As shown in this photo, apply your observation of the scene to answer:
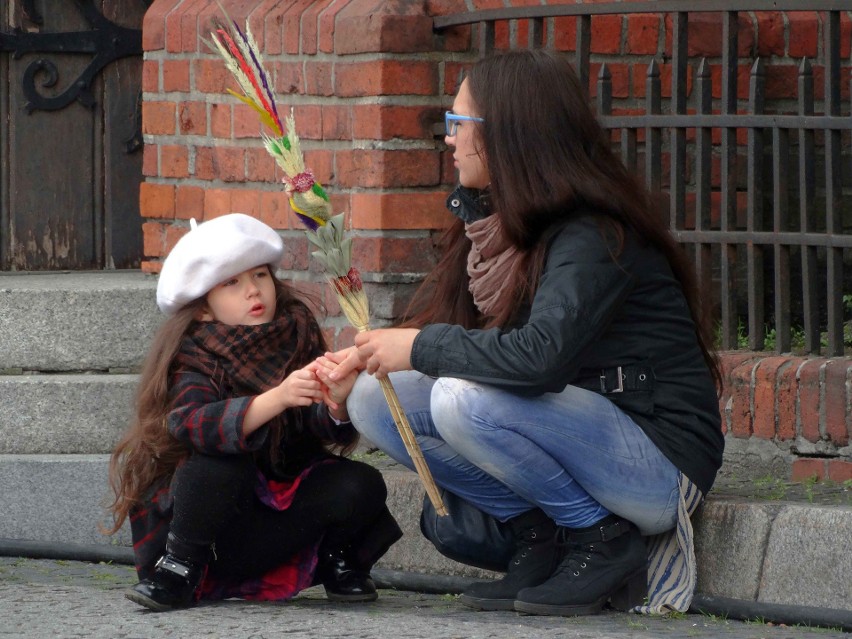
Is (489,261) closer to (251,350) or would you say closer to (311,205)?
(311,205)

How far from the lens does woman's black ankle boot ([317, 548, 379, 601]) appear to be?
3.34 metres

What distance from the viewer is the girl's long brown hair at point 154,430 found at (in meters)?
3.24

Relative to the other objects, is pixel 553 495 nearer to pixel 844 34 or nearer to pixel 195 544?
pixel 195 544

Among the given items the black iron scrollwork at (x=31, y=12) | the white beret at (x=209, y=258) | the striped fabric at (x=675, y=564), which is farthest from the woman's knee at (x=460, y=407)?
the black iron scrollwork at (x=31, y=12)

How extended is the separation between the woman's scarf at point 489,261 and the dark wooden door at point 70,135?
207cm

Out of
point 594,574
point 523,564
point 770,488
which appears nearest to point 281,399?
point 523,564

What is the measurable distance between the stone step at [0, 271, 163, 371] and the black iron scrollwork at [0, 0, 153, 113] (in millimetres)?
809

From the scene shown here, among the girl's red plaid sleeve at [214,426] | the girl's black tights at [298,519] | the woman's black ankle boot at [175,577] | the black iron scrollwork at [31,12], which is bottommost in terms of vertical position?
the woman's black ankle boot at [175,577]

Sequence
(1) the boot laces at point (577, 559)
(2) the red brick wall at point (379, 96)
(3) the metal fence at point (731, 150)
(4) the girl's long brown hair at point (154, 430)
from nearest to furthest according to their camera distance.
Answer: (1) the boot laces at point (577, 559), (4) the girl's long brown hair at point (154, 430), (3) the metal fence at point (731, 150), (2) the red brick wall at point (379, 96)

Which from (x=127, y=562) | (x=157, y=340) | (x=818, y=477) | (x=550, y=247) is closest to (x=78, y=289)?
(x=127, y=562)

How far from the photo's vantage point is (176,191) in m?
4.71

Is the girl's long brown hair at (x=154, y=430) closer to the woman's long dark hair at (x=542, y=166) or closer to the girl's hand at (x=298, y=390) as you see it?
the girl's hand at (x=298, y=390)

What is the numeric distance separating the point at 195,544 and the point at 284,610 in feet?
0.76

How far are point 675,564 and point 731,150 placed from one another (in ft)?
3.77
